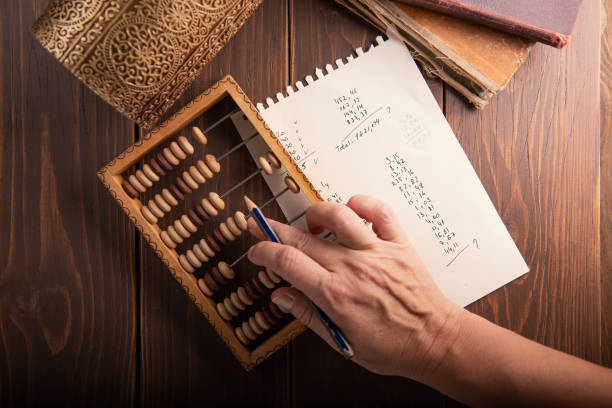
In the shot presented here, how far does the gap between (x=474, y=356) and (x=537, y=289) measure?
207 mm

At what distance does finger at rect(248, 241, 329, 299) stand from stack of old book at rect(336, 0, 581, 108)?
376mm

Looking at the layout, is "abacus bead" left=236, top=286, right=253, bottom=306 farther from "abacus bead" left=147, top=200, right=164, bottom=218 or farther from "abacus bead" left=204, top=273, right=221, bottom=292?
"abacus bead" left=147, top=200, right=164, bottom=218

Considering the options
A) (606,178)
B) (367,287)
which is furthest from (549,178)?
(367,287)

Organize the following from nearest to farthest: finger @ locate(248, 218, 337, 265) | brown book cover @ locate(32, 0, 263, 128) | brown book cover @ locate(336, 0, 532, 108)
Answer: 1. brown book cover @ locate(32, 0, 263, 128)
2. finger @ locate(248, 218, 337, 265)
3. brown book cover @ locate(336, 0, 532, 108)

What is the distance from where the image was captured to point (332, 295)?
51 centimetres

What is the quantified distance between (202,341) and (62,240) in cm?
26

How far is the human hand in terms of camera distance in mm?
517

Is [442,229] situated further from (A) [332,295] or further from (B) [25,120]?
(B) [25,120]

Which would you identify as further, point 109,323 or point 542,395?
point 109,323

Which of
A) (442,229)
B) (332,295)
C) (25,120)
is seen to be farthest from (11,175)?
(442,229)

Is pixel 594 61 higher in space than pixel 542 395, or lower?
higher

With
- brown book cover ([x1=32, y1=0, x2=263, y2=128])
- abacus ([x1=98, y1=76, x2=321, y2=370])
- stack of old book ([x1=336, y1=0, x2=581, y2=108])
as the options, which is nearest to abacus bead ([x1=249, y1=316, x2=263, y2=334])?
abacus ([x1=98, y1=76, x2=321, y2=370])

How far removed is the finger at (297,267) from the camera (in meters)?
0.51

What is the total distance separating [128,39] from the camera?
44 cm
